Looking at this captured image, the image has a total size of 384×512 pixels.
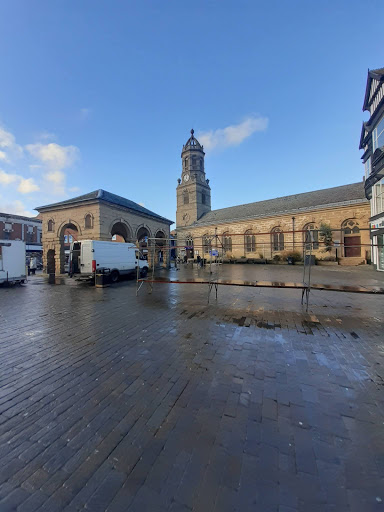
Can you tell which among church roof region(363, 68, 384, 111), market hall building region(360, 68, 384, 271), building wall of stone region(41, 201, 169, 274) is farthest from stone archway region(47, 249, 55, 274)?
church roof region(363, 68, 384, 111)

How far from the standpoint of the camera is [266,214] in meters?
41.4

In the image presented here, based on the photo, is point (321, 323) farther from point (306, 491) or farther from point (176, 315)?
point (306, 491)

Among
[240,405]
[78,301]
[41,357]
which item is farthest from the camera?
[78,301]

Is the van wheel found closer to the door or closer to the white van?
the white van

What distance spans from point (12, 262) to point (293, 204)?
41.2m

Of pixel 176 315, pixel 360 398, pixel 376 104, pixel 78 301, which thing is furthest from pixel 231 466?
pixel 376 104

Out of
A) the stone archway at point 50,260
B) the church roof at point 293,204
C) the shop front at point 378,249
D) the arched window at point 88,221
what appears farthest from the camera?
the church roof at point 293,204

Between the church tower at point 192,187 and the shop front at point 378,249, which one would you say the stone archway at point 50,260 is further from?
the church tower at point 192,187

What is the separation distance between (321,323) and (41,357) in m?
6.70

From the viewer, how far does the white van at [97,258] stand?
1472 centimetres

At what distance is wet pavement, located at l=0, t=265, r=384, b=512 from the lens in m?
1.72

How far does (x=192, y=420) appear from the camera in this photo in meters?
2.53

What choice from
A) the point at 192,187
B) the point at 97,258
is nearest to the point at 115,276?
the point at 97,258

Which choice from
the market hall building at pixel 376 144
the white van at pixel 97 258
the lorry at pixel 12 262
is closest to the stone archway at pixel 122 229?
the white van at pixel 97 258
